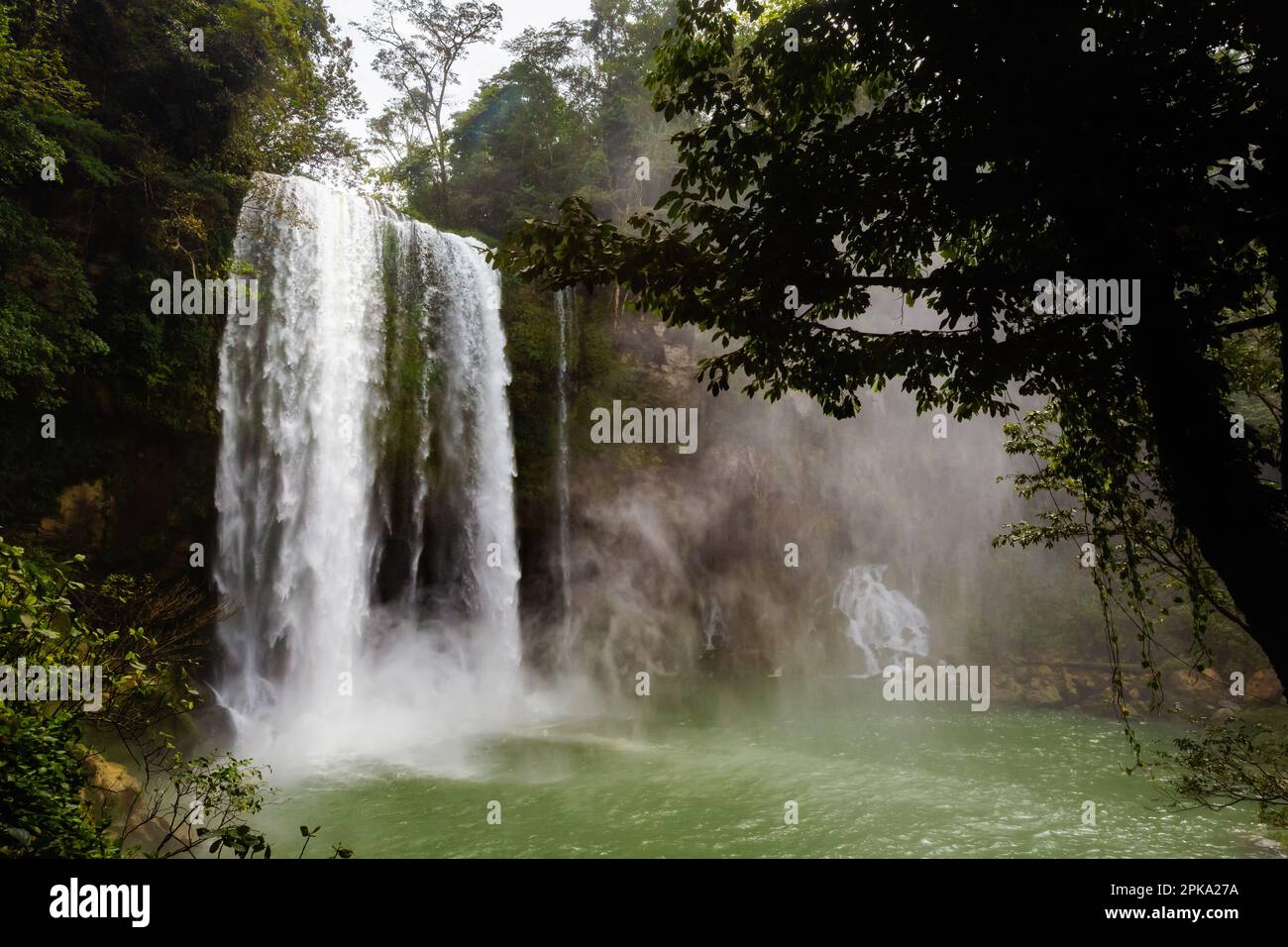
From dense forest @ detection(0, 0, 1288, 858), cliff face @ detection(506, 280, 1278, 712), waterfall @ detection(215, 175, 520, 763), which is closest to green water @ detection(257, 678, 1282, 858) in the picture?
dense forest @ detection(0, 0, 1288, 858)

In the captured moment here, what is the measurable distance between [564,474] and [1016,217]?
16792 millimetres

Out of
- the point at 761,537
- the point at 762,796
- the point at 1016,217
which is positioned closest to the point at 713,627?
the point at 761,537

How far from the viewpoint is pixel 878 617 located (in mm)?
23938

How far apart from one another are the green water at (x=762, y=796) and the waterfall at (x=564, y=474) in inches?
164

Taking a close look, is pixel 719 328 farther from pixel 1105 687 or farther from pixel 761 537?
pixel 1105 687

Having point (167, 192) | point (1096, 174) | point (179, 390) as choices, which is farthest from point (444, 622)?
point (1096, 174)

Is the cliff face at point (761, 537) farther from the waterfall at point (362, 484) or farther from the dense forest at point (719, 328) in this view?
the waterfall at point (362, 484)

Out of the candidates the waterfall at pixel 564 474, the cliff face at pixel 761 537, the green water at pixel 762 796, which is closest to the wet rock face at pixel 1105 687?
the cliff face at pixel 761 537

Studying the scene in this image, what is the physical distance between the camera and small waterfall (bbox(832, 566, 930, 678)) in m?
23.5

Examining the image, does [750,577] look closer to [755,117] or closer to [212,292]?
[212,292]

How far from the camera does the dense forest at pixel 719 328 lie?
11.6ft

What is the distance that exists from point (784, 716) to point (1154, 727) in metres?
9.48

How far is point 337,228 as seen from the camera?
16188 mm

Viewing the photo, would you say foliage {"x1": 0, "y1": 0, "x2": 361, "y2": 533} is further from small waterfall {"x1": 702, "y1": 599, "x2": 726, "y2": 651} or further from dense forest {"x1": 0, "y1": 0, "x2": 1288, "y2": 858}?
small waterfall {"x1": 702, "y1": 599, "x2": 726, "y2": 651}
